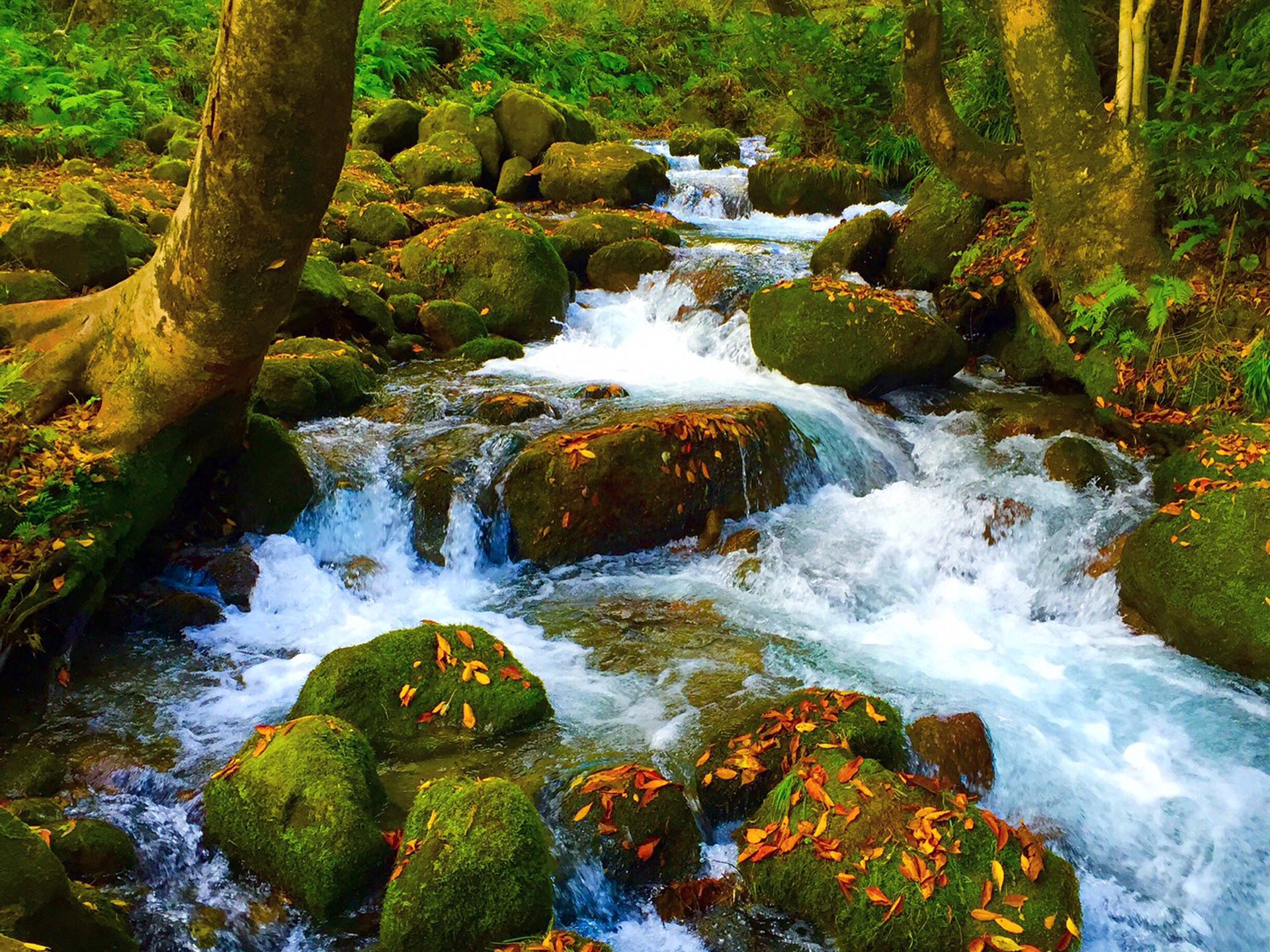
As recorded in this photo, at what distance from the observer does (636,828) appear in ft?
13.0

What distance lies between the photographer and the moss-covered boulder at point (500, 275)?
10812 mm

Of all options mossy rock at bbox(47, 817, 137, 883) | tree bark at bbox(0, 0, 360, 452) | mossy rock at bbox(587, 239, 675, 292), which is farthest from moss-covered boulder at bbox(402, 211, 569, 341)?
mossy rock at bbox(47, 817, 137, 883)

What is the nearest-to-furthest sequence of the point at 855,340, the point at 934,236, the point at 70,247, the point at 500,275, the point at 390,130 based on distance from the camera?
the point at 70,247, the point at 855,340, the point at 500,275, the point at 934,236, the point at 390,130

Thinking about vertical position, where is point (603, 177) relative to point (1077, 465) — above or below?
above

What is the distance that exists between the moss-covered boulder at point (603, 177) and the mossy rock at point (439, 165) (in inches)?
51.2

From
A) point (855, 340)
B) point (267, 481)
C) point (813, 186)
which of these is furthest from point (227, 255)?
point (813, 186)

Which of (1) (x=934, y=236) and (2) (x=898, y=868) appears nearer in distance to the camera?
(2) (x=898, y=868)

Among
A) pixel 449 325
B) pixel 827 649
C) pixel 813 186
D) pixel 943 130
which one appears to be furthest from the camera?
pixel 813 186

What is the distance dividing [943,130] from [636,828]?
826 cm

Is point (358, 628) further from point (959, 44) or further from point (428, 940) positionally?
point (959, 44)

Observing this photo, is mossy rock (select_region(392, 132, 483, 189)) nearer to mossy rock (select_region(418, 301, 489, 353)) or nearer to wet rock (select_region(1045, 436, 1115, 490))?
mossy rock (select_region(418, 301, 489, 353))

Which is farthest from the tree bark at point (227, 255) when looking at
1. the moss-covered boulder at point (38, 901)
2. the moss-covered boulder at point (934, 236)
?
the moss-covered boulder at point (934, 236)

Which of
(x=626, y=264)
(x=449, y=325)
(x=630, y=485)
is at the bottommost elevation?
(x=630, y=485)

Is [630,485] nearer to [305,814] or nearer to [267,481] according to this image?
[267,481]
